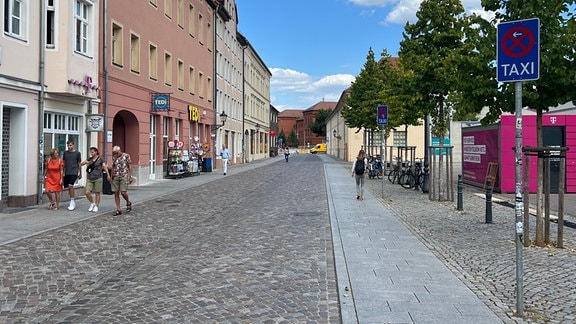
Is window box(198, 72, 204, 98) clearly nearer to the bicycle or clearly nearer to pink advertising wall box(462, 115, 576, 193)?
the bicycle

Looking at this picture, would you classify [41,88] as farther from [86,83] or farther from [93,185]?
[93,185]

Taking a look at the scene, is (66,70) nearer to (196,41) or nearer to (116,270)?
(116,270)

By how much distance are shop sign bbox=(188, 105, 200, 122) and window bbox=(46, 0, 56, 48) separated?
15920mm

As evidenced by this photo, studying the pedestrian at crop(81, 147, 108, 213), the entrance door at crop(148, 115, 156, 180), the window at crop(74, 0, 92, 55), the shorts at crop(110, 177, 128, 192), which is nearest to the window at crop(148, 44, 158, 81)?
the entrance door at crop(148, 115, 156, 180)

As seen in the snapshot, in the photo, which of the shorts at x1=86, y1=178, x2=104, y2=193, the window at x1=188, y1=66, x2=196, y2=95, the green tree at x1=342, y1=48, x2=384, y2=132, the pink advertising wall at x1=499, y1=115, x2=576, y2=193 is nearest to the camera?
the shorts at x1=86, y1=178, x2=104, y2=193

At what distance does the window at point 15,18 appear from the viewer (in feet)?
44.7

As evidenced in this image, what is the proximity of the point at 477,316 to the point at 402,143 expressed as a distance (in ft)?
164

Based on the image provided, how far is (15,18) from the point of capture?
14.0m

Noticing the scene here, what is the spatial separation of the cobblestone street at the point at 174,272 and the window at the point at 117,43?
978cm

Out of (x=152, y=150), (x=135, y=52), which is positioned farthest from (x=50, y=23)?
(x=152, y=150)

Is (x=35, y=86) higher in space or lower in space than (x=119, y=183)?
higher

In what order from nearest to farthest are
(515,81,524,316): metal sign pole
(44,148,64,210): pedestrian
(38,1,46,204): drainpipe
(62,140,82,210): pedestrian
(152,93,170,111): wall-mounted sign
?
(515,81,524,316): metal sign pole → (44,148,64,210): pedestrian → (62,140,82,210): pedestrian → (38,1,46,204): drainpipe → (152,93,170,111): wall-mounted sign

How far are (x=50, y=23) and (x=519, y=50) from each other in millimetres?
14167

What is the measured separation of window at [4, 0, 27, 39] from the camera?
537 inches
